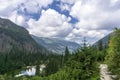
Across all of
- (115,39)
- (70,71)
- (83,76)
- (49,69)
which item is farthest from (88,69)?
(49,69)

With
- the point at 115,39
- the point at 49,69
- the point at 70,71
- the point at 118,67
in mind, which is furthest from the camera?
the point at 49,69

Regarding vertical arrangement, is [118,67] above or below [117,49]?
below

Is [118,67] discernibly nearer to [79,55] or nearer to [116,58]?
[116,58]

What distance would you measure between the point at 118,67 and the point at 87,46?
2759cm

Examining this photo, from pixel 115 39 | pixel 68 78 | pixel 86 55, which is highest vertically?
pixel 115 39

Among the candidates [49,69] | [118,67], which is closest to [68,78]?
[118,67]

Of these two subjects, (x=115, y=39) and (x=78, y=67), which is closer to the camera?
(x=78, y=67)

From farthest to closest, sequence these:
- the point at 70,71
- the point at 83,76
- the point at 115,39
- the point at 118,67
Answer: the point at 115,39 → the point at 118,67 → the point at 70,71 → the point at 83,76

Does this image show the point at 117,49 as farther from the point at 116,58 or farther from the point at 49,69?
the point at 49,69

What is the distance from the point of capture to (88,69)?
160 ft

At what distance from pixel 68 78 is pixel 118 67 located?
2580cm

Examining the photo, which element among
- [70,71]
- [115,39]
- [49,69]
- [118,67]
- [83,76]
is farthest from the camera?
[49,69]

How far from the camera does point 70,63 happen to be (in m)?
52.7

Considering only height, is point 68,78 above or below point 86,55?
below
